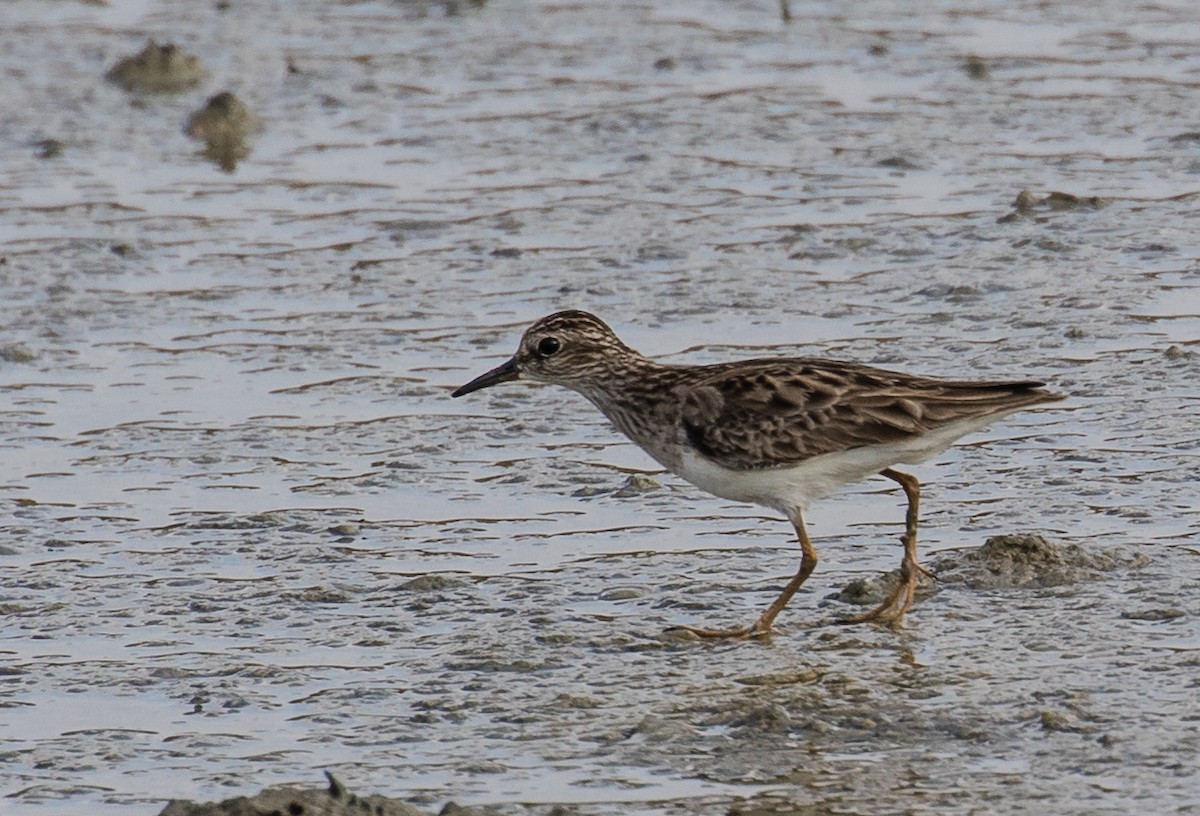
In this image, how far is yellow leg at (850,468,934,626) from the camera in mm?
7484

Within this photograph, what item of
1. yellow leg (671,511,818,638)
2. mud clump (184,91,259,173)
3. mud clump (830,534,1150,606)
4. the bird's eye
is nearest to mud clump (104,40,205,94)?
mud clump (184,91,259,173)

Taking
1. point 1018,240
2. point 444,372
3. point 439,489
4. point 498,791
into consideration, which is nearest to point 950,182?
point 1018,240

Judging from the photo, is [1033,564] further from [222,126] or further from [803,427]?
[222,126]

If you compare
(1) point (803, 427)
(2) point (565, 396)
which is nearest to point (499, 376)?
(2) point (565, 396)

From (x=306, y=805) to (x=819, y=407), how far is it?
8.93 feet

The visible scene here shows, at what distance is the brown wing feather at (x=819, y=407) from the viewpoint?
24.9 ft

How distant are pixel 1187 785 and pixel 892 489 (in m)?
3.04

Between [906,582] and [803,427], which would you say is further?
[803,427]

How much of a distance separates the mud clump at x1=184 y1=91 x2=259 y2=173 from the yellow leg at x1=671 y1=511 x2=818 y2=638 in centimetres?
673

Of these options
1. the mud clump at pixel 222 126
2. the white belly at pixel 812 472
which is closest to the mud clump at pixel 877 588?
the white belly at pixel 812 472

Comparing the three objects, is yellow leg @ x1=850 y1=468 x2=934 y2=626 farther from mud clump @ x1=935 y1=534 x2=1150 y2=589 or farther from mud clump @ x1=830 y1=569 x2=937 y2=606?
mud clump @ x1=935 y1=534 x2=1150 y2=589

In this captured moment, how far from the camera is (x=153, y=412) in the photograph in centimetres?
981

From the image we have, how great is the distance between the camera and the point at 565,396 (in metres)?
10.0

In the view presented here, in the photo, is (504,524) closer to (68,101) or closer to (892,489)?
(892,489)
